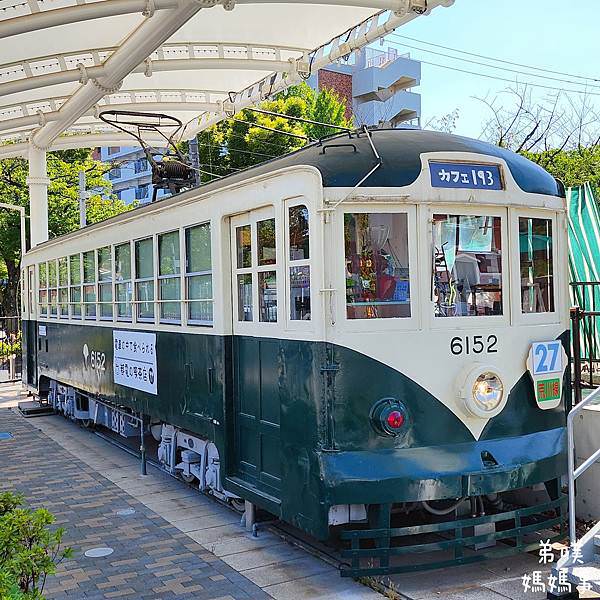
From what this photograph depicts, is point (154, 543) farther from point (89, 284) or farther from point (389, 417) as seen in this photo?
point (89, 284)

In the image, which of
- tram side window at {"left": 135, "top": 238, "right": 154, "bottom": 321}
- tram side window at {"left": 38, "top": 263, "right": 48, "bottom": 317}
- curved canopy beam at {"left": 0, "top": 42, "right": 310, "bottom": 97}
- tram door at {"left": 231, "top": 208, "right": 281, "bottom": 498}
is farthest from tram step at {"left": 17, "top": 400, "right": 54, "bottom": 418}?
tram door at {"left": 231, "top": 208, "right": 281, "bottom": 498}

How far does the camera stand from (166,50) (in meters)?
11.8

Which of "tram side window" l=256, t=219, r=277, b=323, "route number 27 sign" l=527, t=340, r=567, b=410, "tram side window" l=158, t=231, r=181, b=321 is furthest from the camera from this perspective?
"tram side window" l=158, t=231, r=181, b=321

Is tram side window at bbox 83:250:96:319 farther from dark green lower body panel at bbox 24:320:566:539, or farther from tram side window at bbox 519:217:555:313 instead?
tram side window at bbox 519:217:555:313

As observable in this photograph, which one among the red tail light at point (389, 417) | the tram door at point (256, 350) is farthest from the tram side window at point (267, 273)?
the red tail light at point (389, 417)

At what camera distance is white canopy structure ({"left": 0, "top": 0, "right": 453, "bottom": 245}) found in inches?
350

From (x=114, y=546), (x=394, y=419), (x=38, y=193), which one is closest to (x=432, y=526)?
(x=394, y=419)

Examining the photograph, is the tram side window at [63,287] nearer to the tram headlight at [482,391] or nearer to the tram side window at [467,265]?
the tram side window at [467,265]

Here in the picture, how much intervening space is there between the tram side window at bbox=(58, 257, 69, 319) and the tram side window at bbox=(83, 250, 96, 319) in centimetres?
111

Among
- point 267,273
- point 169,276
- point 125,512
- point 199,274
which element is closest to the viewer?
point 267,273

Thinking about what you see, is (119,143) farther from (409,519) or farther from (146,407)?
(409,519)

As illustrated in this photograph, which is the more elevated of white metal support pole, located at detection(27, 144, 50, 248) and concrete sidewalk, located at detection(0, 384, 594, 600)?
white metal support pole, located at detection(27, 144, 50, 248)

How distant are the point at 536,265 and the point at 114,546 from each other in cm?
397

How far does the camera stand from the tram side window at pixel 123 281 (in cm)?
863
